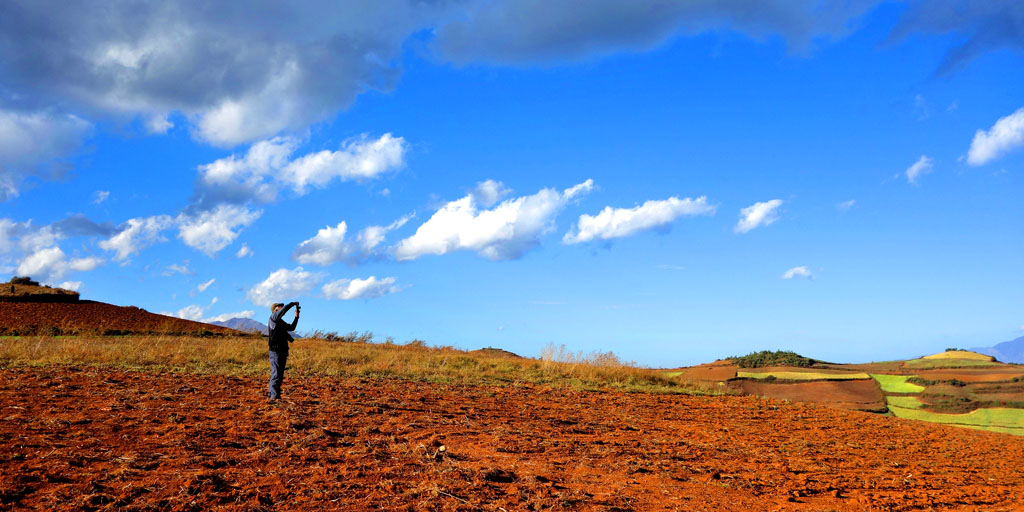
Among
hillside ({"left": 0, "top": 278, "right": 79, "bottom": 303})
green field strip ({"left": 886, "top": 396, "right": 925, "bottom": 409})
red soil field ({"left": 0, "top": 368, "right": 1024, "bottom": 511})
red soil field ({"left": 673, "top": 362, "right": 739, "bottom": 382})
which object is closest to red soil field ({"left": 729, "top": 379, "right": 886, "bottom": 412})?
green field strip ({"left": 886, "top": 396, "right": 925, "bottom": 409})

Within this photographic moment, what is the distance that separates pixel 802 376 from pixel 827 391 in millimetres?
Result: 2382

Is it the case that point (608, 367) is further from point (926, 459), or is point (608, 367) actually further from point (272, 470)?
point (272, 470)

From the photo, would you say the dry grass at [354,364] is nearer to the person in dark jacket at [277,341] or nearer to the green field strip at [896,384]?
the person in dark jacket at [277,341]

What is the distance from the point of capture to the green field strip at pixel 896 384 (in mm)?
24594

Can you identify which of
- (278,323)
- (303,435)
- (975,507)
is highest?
(278,323)

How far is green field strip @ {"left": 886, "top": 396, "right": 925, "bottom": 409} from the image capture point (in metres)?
22.9

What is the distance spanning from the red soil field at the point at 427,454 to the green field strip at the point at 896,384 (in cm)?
1000

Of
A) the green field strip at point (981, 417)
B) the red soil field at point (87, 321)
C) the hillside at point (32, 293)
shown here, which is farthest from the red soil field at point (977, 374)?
the hillside at point (32, 293)

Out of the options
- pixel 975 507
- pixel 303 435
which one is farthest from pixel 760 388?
pixel 303 435

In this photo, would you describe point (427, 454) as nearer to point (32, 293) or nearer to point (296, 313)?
point (296, 313)

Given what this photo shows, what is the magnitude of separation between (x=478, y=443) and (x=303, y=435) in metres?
2.63

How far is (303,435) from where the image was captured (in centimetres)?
886

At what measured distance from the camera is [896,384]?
25.5 meters

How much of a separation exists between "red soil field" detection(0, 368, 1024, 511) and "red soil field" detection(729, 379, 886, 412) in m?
8.21
